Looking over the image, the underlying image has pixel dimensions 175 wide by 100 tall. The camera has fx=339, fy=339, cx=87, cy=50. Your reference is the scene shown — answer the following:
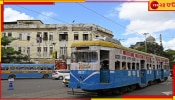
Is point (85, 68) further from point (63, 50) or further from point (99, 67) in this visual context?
point (63, 50)

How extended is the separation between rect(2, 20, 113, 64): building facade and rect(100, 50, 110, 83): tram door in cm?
4692

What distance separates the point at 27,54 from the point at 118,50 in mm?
48489

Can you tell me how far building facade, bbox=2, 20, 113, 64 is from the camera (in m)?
65.8

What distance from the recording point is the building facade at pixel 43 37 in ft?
216

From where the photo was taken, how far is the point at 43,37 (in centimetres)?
6694

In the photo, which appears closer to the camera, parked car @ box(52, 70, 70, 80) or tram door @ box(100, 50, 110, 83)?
tram door @ box(100, 50, 110, 83)

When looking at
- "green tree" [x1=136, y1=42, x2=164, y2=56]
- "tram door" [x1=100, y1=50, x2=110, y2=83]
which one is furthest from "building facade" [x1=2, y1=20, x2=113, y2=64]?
"tram door" [x1=100, y1=50, x2=110, y2=83]

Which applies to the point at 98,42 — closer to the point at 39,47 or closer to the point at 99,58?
the point at 99,58

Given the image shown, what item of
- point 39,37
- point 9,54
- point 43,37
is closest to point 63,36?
point 43,37

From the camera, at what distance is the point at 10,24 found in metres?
66.9

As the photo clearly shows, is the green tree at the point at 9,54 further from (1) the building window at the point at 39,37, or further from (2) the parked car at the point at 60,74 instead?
(2) the parked car at the point at 60,74

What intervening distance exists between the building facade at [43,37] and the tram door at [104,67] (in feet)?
154

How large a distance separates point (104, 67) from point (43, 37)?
49514mm

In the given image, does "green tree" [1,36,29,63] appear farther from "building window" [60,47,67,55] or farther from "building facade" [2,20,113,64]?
"building window" [60,47,67,55]
